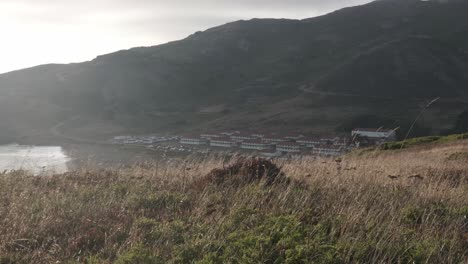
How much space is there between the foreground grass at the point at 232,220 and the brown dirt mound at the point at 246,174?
30 millimetres

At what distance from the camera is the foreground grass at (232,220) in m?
3.36

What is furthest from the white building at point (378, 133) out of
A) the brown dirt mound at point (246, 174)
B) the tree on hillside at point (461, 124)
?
the tree on hillside at point (461, 124)

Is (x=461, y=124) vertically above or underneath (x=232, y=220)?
underneath

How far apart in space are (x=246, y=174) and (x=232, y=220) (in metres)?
2.26

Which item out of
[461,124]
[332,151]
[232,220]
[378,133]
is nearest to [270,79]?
[461,124]

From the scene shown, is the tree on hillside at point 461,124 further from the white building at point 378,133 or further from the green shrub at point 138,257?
the green shrub at point 138,257

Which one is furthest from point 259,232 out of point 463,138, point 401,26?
point 401,26

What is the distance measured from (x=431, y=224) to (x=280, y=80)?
134m

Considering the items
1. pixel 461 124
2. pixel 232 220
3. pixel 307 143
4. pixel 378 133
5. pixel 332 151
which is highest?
pixel 232 220

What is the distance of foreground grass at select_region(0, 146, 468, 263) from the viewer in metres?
3.36

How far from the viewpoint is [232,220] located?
395 centimetres

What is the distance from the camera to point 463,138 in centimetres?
2417

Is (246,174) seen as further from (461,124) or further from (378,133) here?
(461,124)

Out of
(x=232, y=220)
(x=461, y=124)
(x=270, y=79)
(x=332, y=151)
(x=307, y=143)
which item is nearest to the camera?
(x=232, y=220)
